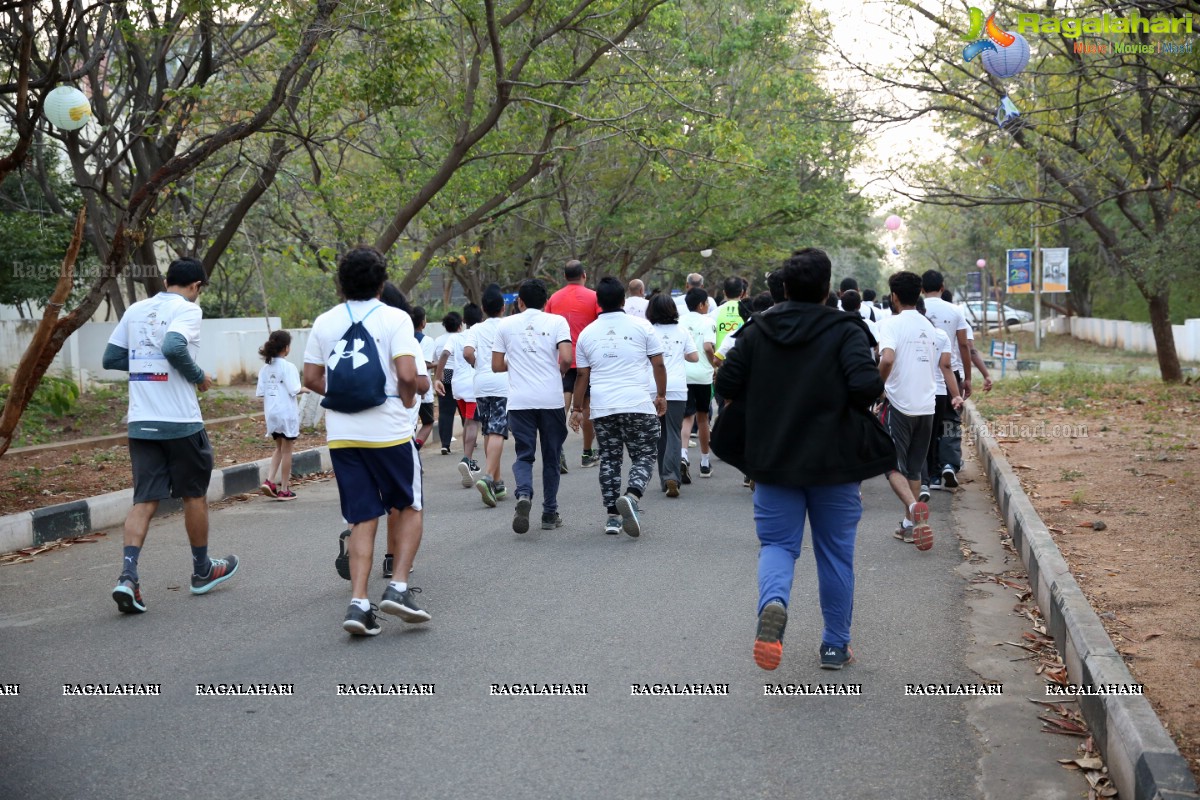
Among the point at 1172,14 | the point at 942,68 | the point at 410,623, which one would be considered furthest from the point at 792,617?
the point at 942,68

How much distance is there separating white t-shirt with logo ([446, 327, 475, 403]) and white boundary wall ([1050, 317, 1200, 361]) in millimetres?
20824

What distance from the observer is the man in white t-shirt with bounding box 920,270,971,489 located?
10231 millimetres

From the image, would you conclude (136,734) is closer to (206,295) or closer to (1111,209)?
(206,295)

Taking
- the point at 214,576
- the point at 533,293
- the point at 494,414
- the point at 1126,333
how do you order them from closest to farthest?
the point at 214,576 → the point at 533,293 → the point at 494,414 → the point at 1126,333

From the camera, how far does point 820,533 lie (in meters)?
5.17

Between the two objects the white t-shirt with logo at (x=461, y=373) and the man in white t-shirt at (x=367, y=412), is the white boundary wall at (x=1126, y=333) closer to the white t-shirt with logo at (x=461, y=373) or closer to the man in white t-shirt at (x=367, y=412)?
the white t-shirt with logo at (x=461, y=373)

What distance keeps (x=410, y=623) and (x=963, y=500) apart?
5958mm

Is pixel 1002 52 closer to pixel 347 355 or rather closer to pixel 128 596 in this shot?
pixel 347 355

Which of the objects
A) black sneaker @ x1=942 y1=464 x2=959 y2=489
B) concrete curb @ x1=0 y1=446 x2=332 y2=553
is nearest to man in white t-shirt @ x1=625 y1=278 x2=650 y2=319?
black sneaker @ x1=942 y1=464 x2=959 y2=489

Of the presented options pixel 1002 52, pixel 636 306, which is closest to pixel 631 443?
pixel 1002 52

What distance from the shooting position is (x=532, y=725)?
4.61 m

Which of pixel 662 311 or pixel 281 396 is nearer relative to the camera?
pixel 662 311

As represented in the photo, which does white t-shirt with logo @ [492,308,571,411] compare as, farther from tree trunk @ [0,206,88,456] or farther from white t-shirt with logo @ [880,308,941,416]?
tree trunk @ [0,206,88,456]

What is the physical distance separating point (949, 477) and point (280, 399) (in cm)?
612
